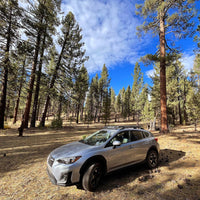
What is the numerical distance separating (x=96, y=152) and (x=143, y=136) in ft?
7.45

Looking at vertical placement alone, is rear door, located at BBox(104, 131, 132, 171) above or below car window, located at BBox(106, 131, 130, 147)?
below

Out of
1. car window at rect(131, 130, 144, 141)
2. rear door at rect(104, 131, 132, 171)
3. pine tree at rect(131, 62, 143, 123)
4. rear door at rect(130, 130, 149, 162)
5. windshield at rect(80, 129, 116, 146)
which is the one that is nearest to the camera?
rear door at rect(104, 131, 132, 171)

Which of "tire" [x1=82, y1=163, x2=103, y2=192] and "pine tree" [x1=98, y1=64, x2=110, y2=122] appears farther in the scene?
"pine tree" [x1=98, y1=64, x2=110, y2=122]

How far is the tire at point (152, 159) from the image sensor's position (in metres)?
4.21

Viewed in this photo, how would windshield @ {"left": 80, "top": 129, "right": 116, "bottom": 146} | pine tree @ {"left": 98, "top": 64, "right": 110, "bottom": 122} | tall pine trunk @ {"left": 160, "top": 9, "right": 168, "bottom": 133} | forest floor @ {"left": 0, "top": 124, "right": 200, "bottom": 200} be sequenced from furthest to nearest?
pine tree @ {"left": 98, "top": 64, "right": 110, "bottom": 122} → tall pine trunk @ {"left": 160, "top": 9, "right": 168, "bottom": 133} → windshield @ {"left": 80, "top": 129, "right": 116, "bottom": 146} → forest floor @ {"left": 0, "top": 124, "right": 200, "bottom": 200}

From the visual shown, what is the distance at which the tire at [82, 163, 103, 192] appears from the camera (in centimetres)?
289

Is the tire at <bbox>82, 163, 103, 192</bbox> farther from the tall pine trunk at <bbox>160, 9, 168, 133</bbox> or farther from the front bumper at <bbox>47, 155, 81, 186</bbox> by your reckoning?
the tall pine trunk at <bbox>160, 9, 168, 133</bbox>

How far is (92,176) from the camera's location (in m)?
2.99

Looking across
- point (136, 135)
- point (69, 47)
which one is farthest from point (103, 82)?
point (136, 135)

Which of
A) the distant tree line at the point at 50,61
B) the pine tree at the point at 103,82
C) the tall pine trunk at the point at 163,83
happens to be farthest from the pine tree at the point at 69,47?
the pine tree at the point at 103,82

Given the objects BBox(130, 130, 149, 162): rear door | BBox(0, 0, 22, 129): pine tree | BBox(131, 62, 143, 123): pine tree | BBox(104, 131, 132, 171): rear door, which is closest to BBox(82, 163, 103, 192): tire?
BBox(104, 131, 132, 171): rear door

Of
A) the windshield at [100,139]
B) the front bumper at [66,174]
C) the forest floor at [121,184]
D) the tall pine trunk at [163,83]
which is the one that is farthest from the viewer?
→ the tall pine trunk at [163,83]

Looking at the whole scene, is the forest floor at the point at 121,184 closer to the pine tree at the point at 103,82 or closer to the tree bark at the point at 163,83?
the tree bark at the point at 163,83

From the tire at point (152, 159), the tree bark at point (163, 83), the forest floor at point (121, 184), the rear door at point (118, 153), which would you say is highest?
the tree bark at point (163, 83)
